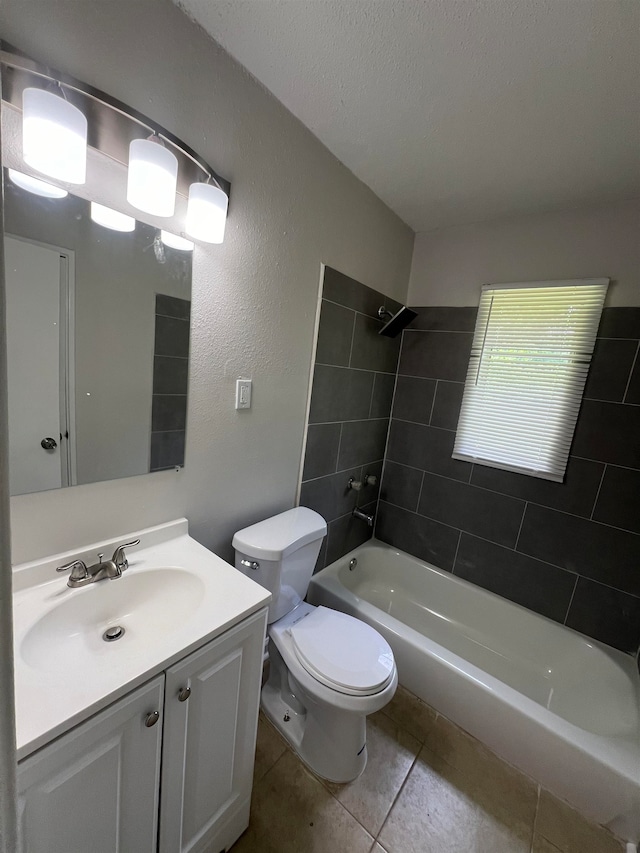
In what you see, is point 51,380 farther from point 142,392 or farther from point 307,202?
point 307,202

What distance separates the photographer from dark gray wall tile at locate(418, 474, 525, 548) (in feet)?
6.53

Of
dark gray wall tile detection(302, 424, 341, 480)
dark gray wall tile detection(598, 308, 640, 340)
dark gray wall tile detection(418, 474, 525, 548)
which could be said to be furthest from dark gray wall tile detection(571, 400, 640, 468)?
dark gray wall tile detection(302, 424, 341, 480)

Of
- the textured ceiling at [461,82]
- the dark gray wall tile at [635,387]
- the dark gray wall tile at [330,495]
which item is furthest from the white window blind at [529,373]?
the dark gray wall tile at [330,495]

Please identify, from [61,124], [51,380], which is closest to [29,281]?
[51,380]

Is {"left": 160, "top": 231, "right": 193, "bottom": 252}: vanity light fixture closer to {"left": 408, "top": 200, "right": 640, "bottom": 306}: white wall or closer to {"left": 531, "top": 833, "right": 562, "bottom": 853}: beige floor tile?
{"left": 408, "top": 200, "right": 640, "bottom": 306}: white wall

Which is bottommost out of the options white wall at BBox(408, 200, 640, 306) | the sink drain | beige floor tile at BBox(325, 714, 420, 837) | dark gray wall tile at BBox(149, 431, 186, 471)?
beige floor tile at BBox(325, 714, 420, 837)

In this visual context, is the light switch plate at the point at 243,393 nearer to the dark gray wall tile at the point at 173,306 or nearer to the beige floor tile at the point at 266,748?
the dark gray wall tile at the point at 173,306

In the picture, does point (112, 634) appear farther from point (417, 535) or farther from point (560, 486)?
point (560, 486)

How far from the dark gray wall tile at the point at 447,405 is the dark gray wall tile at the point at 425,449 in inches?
1.9

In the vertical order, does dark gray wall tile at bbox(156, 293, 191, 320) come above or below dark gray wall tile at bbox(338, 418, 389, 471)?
above

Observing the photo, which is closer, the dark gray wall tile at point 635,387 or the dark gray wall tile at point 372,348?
→ the dark gray wall tile at point 635,387

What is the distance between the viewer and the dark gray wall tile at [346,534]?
2121mm

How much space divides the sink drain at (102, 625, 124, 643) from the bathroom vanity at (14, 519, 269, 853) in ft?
0.04

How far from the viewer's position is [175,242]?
1.13 meters
